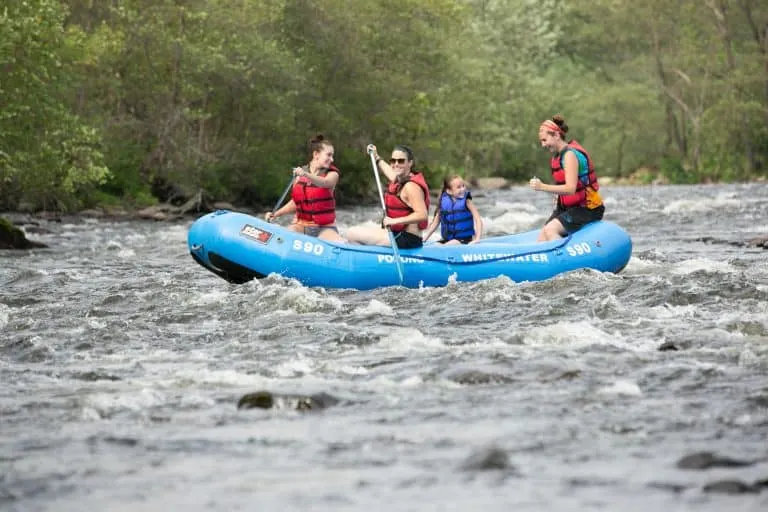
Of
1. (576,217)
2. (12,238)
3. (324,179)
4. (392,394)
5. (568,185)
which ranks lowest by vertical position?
→ (12,238)

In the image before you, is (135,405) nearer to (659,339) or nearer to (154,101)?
(659,339)

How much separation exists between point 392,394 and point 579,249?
18.6ft

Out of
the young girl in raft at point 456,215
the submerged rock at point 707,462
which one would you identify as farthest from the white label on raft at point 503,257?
the submerged rock at point 707,462

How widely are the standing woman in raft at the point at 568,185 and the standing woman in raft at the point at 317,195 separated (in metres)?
2.01

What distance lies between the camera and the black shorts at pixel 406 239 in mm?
11922

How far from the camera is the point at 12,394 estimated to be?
7277mm

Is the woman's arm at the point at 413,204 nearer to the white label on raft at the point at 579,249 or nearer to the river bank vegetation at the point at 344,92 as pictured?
the white label on raft at the point at 579,249

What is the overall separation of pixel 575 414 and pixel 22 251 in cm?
1283

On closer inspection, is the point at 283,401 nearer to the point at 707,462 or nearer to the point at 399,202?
the point at 707,462

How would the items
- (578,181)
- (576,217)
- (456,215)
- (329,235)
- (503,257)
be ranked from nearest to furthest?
(503,257)
(578,181)
(329,235)
(576,217)
(456,215)

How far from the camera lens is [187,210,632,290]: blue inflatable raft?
463 inches

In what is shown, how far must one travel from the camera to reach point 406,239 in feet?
39.1

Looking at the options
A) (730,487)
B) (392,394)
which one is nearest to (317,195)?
(392,394)

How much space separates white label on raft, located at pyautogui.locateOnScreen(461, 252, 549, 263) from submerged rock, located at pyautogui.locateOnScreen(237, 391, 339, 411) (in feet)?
17.3
